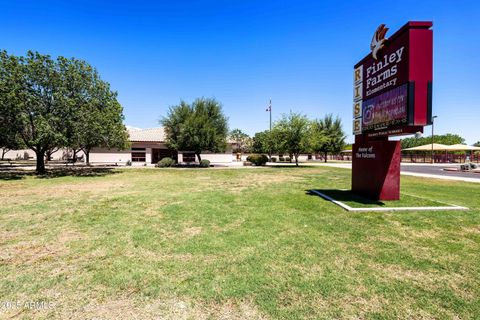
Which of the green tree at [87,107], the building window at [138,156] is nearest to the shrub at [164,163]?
the building window at [138,156]

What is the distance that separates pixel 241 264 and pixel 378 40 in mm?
9512

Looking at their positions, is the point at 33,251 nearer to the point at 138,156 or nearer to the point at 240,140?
the point at 138,156

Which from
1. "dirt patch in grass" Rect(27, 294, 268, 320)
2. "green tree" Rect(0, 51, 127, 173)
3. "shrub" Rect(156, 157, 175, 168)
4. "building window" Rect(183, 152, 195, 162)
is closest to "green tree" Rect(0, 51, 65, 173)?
"green tree" Rect(0, 51, 127, 173)

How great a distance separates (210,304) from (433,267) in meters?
3.69

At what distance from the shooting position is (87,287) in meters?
3.26

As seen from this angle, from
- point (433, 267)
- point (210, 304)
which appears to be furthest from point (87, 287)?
point (433, 267)

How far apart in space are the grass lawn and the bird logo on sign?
19.9 feet

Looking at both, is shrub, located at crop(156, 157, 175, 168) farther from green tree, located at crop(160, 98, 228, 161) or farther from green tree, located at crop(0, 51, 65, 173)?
green tree, located at crop(0, 51, 65, 173)

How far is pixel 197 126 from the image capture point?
29500mm

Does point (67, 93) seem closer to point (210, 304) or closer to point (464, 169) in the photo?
point (210, 304)

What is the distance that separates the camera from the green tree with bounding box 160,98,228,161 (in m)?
29.4

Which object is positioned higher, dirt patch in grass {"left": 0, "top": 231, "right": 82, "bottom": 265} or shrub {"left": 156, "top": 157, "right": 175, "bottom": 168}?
shrub {"left": 156, "top": 157, "right": 175, "bottom": 168}

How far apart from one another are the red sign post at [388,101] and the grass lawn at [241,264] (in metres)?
2.37

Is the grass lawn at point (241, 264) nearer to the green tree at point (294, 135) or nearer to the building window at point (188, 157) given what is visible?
the green tree at point (294, 135)
